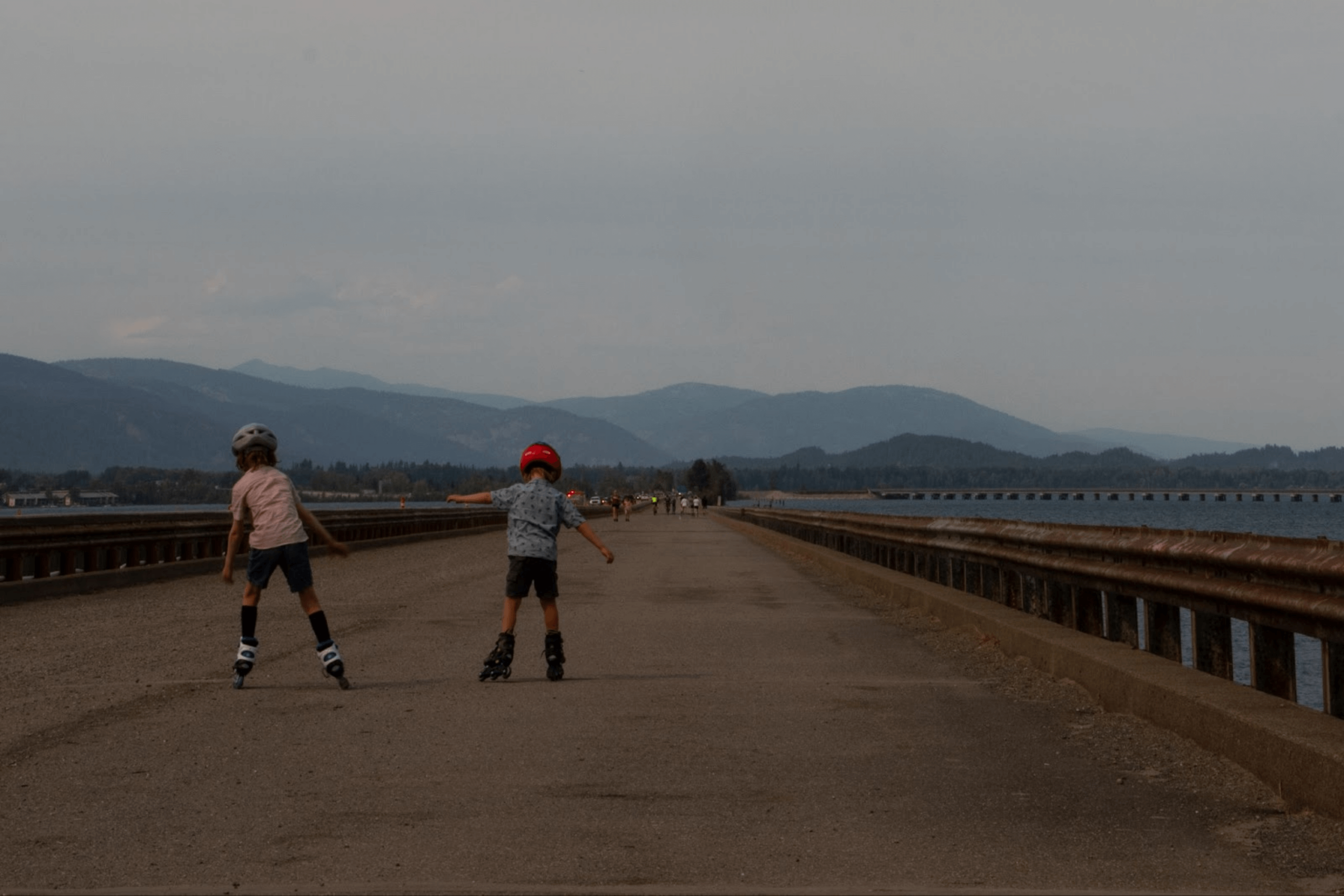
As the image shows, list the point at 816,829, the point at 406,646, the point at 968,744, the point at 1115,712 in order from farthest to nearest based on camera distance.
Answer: the point at 406,646 < the point at 1115,712 < the point at 968,744 < the point at 816,829

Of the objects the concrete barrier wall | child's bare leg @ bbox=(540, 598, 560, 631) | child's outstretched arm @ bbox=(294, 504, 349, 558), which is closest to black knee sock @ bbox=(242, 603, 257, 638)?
child's outstretched arm @ bbox=(294, 504, 349, 558)

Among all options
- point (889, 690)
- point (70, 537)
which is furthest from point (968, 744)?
point (70, 537)

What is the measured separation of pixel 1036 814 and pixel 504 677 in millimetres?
5273

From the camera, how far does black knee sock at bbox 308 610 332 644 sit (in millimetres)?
10914

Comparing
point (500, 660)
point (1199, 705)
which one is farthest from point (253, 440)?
point (1199, 705)

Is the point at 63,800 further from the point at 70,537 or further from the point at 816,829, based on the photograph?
the point at 70,537

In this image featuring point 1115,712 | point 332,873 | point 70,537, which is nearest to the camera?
point 332,873

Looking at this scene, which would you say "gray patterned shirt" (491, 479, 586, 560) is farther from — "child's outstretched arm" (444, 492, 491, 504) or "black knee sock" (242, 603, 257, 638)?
"black knee sock" (242, 603, 257, 638)

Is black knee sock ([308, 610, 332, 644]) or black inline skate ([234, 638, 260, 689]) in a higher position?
black knee sock ([308, 610, 332, 644])

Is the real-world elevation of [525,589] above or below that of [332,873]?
above

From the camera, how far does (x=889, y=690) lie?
10.7 m

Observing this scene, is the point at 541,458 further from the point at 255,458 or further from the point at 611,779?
the point at 611,779

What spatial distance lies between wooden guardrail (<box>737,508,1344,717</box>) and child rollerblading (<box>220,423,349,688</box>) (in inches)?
203

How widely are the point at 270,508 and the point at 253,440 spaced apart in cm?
51
